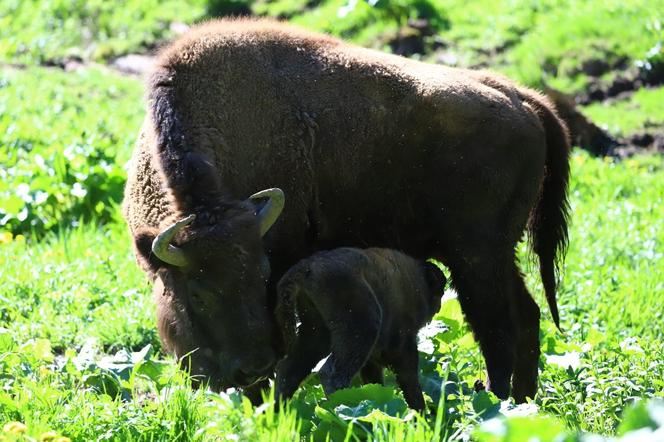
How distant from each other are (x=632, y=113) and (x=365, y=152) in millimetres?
7038

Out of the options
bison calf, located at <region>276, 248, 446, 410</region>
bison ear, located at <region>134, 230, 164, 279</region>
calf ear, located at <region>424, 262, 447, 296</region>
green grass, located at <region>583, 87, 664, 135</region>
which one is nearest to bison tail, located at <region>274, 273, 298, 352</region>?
bison calf, located at <region>276, 248, 446, 410</region>

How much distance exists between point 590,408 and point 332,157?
206cm

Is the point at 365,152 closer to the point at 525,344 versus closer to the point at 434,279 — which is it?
the point at 434,279

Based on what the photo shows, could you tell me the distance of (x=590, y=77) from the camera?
13.1 meters

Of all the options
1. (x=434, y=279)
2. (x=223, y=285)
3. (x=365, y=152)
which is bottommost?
(x=434, y=279)

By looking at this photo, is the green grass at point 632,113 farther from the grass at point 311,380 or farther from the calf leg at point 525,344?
the calf leg at point 525,344

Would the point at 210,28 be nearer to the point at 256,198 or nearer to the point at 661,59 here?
the point at 256,198

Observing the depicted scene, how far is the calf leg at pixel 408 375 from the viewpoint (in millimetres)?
5027

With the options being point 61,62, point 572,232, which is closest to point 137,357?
point 572,232

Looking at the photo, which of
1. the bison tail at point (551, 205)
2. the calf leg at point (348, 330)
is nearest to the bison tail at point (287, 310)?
the calf leg at point (348, 330)

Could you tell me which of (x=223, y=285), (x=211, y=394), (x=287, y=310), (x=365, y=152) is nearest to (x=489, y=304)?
(x=365, y=152)

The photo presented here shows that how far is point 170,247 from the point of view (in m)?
4.96

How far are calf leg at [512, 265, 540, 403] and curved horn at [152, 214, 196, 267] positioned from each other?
2.24 metres

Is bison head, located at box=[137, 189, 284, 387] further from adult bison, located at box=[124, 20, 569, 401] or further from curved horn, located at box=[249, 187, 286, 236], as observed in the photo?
adult bison, located at box=[124, 20, 569, 401]
